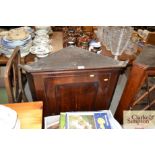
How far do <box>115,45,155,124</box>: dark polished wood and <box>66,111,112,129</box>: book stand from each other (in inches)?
9.4

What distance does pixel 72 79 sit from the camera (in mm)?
1114

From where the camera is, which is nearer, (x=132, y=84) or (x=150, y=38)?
(x=132, y=84)

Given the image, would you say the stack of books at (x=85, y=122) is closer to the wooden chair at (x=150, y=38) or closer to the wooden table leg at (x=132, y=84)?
the wooden table leg at (x=132, y=84)

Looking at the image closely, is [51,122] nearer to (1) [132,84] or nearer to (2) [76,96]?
(2) [76,96]

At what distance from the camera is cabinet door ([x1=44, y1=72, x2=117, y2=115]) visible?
3.65 ft

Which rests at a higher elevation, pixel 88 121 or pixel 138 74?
pixel 138 74

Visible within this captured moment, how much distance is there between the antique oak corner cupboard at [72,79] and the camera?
1.06m

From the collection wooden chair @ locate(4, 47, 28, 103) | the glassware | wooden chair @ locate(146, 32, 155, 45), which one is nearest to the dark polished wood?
the glassware

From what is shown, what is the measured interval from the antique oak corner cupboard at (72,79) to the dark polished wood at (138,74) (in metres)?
0.09

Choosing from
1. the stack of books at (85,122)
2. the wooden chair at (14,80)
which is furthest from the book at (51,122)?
the wooden chair at (14,80)

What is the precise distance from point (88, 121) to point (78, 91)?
0.76 feet

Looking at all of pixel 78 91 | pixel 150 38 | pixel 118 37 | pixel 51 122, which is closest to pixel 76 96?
pixel 78 91

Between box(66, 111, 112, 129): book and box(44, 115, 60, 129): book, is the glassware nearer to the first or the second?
box(66, 111, 112, 129): book
